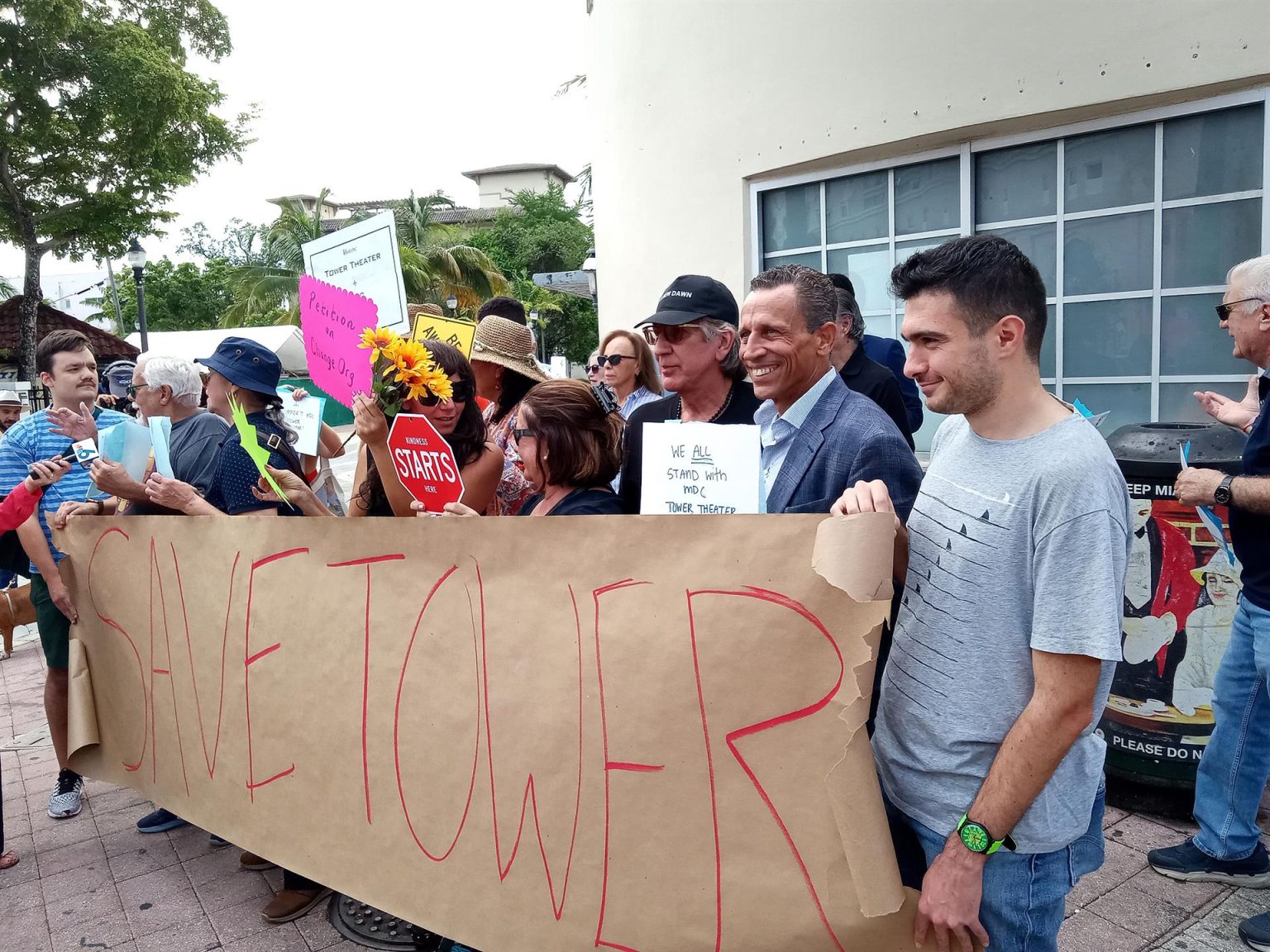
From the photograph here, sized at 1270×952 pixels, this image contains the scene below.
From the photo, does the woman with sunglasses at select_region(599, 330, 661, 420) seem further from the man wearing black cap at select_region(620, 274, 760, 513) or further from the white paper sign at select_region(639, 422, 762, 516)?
the white paper sign at select_region(639, 422, 762, 516)

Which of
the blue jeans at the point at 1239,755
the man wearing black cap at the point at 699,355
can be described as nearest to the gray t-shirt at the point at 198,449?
the man wearing black cap at the point at 699,355

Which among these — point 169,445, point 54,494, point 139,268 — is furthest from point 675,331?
point 139,268

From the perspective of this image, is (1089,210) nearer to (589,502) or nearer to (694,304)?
(694,304)

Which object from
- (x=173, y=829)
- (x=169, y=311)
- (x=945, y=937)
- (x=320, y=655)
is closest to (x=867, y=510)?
(x=945, y=937)

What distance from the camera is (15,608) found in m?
5.81

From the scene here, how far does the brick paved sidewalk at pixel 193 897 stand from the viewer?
2.68 m

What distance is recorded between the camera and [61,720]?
3.86 metres

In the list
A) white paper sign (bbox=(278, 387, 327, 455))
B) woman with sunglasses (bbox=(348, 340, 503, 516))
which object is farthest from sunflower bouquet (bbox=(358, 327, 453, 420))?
white paper sign (bbox=(278, 387, 327, 455))

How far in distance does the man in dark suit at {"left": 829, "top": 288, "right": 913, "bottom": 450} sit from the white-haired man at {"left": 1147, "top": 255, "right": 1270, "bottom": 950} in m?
1.05

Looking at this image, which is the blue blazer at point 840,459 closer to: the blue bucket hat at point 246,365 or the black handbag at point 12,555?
the blue bucket hat at point 246,365

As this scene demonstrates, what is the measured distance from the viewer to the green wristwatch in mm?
1459

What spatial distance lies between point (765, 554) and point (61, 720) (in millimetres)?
3642

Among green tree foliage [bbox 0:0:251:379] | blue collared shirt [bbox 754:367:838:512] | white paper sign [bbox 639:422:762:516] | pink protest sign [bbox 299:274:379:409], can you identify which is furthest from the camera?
green tree foliage [bbox 0:0:251:379]

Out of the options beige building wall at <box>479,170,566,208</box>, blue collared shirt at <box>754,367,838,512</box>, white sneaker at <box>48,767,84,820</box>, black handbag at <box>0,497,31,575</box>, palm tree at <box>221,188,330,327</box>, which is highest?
beige building wall at <box>479,170,566,208</box>
